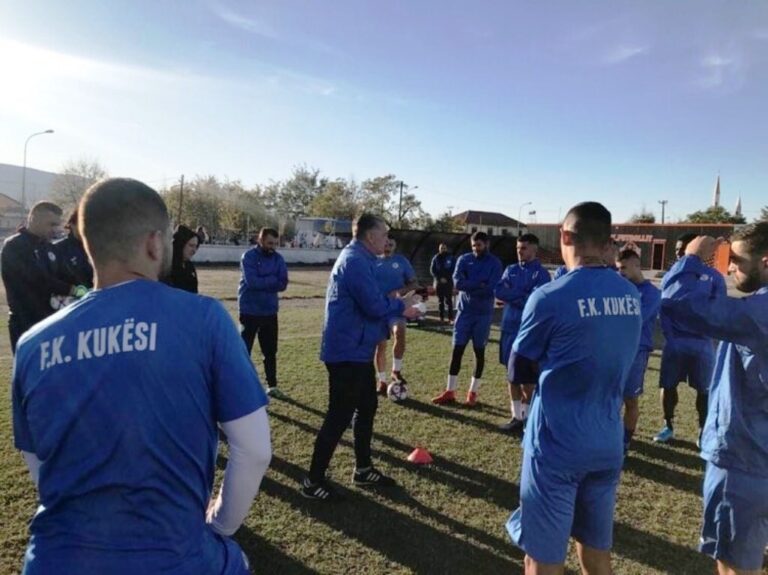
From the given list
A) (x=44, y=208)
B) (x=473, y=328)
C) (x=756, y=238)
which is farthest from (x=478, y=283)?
(x=44, y=208)

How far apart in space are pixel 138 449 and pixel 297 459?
153 inches

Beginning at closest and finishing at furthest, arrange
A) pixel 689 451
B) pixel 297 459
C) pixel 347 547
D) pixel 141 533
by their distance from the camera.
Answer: pixel 141 533, pixel 347 547, pixel 297 459, pixel 689 451

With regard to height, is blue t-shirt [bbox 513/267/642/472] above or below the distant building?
below

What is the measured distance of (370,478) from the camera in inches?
181

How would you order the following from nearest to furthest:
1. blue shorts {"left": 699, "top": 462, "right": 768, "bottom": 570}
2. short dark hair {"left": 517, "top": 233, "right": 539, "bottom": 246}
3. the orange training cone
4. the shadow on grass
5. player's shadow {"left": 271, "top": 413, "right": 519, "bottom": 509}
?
blue shorts {"left": 699, "top": 462, "right": 768, "bottom": 570}, the shadow on grass, player's shadow {"left": 271, "top": 413, "right": 519, "bottom": 509}, the orange training cone, short dark hair {"left": 517, "top": 233, "right": 539, "bottom": 246}

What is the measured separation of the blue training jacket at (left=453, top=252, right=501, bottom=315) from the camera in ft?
22.5

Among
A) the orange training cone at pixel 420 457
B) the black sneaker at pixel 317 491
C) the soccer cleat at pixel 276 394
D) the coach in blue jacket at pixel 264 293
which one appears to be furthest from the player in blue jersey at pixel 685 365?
the coach in blue jacket at pixel 264 293

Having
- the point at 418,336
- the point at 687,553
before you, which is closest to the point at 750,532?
the point at 687,553

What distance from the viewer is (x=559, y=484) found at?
95.9 inches

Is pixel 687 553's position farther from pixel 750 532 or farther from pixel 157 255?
pixel 157 255

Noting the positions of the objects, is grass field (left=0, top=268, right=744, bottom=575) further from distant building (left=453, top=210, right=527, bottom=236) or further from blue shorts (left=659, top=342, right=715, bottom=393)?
distant building (left=453, top=210, right=527, bottom=236)

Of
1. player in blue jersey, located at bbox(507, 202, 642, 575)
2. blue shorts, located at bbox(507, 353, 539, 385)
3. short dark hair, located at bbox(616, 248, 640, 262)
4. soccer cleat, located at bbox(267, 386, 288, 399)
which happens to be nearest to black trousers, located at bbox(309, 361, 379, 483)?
blue shorts, located at bbox(507, 353, 539, 385)

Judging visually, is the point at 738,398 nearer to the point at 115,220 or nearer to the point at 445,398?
the point at 115,220

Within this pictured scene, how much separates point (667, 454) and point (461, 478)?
7.80 feet
